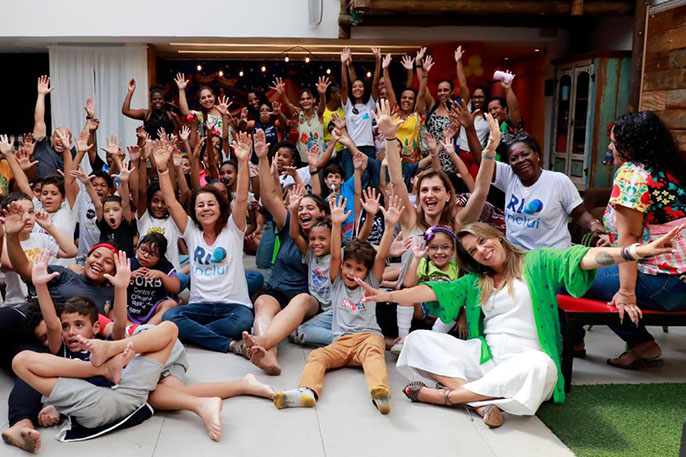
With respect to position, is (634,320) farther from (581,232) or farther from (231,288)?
(581,232)

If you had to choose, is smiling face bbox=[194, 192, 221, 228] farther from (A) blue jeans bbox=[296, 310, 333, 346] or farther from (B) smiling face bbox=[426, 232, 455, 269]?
(B) smiling face bbox=[426, 232, 455, 269]

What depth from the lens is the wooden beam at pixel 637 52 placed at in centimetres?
777

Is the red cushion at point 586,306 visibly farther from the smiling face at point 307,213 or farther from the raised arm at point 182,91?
the raised arm at point 182,91

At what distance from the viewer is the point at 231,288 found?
412 cm

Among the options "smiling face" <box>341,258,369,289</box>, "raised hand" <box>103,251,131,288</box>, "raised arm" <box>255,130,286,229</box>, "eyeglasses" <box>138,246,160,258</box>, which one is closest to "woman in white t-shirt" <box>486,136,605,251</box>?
"smiling face" <box>341,258,369,289</box>

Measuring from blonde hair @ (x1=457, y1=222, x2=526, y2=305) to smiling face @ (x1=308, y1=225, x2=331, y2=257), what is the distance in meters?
1.05

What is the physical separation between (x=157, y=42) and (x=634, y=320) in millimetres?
7943

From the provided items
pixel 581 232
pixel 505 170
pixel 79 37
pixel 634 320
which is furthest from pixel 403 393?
pixel 79 37

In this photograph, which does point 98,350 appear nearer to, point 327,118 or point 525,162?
point 525,162

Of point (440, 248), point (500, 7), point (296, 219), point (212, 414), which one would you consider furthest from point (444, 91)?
point (212, 414)

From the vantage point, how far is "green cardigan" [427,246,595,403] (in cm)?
306

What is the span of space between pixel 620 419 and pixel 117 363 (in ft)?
7.51

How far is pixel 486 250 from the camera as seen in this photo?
3203mm

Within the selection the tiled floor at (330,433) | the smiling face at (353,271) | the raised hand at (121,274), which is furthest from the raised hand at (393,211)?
the raised hand at (121,274)
